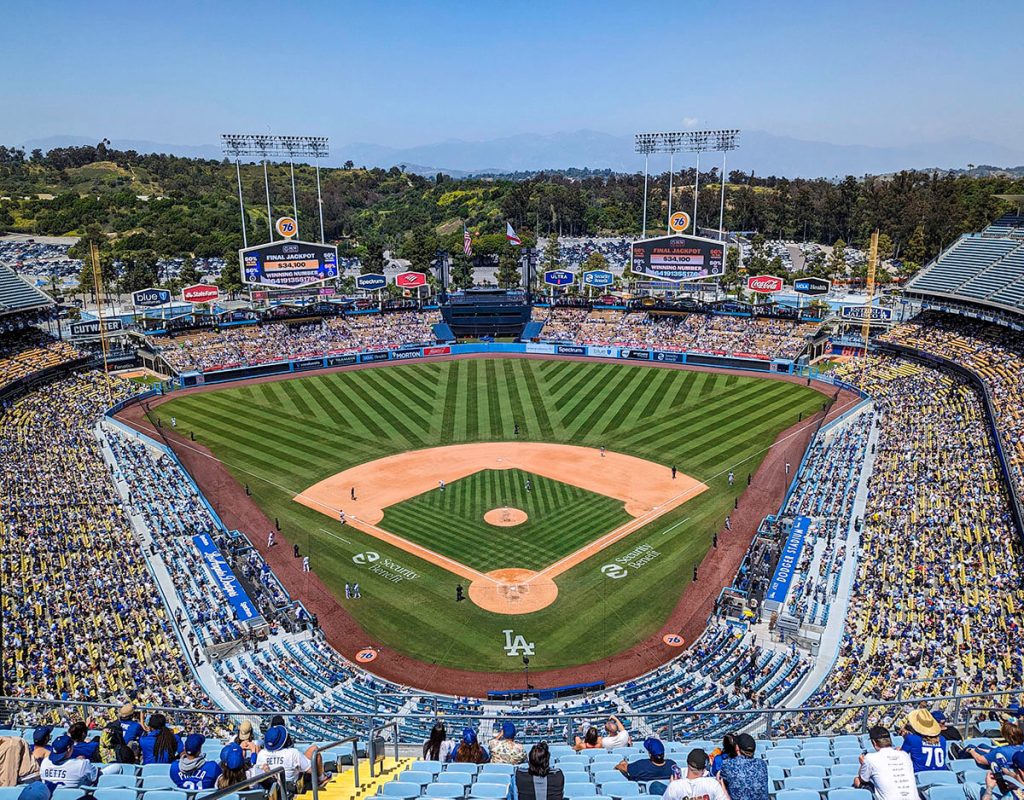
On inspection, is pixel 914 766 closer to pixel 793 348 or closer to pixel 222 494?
pixel 222 494

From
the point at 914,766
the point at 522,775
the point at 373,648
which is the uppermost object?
the point at 522,775

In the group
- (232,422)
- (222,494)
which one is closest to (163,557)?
(222,494)

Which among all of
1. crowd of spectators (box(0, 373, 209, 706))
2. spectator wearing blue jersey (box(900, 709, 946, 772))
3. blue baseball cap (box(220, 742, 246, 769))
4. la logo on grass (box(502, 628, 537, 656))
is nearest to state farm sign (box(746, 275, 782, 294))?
la logo on grass (box(502, 628, 537, 656))

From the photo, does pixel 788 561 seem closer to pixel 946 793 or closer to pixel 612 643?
pixel 612 643

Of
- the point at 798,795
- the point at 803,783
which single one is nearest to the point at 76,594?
the point at 803,783

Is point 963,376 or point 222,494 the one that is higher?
point 963,376

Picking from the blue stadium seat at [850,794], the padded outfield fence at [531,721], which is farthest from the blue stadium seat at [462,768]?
the padded outfield fence at [531,721]

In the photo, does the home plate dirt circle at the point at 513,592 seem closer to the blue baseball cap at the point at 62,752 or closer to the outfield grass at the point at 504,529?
the outfield grass at the point at 504,529
